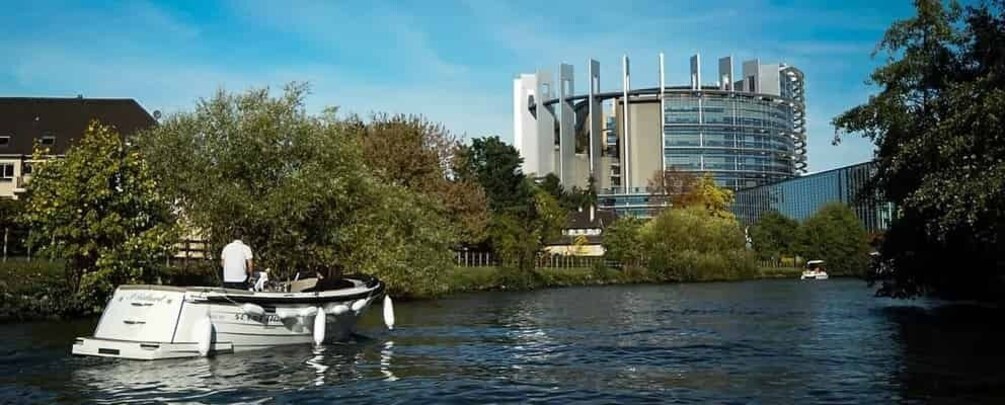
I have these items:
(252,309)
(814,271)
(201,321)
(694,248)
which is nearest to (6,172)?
(252,309)

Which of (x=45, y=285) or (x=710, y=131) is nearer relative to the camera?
(x=45, y=285)

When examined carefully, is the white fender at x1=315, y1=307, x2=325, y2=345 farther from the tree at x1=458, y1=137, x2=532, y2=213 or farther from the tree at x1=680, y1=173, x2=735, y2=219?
the tree at x1=680, y1=173, x2=735, y2=219

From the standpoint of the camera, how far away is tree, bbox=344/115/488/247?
2354 inches

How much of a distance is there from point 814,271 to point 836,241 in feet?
47.8

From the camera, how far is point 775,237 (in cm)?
12225

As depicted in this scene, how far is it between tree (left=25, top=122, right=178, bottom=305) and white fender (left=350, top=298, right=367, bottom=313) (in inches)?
485

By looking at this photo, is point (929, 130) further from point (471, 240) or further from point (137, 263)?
point (471, 240)

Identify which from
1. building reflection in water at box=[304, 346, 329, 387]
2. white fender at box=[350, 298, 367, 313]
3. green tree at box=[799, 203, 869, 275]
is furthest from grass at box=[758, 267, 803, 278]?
building reflection in water at box=[304, 346, 329, 387]

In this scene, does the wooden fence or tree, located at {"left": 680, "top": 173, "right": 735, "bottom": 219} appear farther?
tree, located at {"left": 680, "top": 173, "right": 735, "bottom": 219}

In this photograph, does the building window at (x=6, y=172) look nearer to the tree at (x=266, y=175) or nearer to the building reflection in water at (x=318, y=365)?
the tree at (x=266, y=175)

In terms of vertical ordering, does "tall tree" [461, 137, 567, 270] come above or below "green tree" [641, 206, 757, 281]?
above

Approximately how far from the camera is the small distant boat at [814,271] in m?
101

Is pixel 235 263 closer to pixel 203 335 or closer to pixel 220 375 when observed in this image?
pixel 203 335

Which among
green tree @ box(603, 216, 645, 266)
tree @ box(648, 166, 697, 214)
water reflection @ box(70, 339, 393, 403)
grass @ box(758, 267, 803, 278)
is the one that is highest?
tree @ box(648, 166, 697, 214)
